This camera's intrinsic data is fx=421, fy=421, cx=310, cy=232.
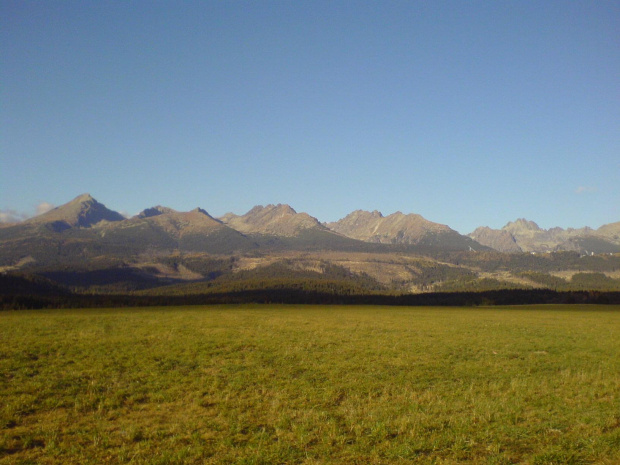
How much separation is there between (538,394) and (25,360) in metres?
26.2

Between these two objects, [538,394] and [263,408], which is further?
[538,394]

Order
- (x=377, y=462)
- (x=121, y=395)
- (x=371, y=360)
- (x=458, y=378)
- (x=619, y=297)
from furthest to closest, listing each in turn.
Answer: (x=619, y=297), (x=371, y=360), (x=458, y=378), (x=121, y=395), (x=377, y=462)

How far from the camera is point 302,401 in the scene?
56.5 ft

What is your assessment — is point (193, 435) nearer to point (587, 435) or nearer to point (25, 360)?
point (587, 435)

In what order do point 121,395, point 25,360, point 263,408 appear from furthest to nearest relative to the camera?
point 25,360 < point 121,395 < point 263,408

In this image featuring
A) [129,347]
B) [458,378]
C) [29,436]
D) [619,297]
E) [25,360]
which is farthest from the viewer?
[619,297]

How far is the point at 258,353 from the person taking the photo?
87.9 feet

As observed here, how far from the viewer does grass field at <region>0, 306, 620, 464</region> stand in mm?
A: 12430

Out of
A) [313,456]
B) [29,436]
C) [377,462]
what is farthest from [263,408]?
[29,436]

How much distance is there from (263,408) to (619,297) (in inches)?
6213

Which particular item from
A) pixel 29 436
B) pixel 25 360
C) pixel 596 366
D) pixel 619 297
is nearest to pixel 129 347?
pixel 25 360

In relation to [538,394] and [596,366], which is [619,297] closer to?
[596,366]

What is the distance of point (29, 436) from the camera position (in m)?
13.3

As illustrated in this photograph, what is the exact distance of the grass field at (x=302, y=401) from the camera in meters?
12.4
